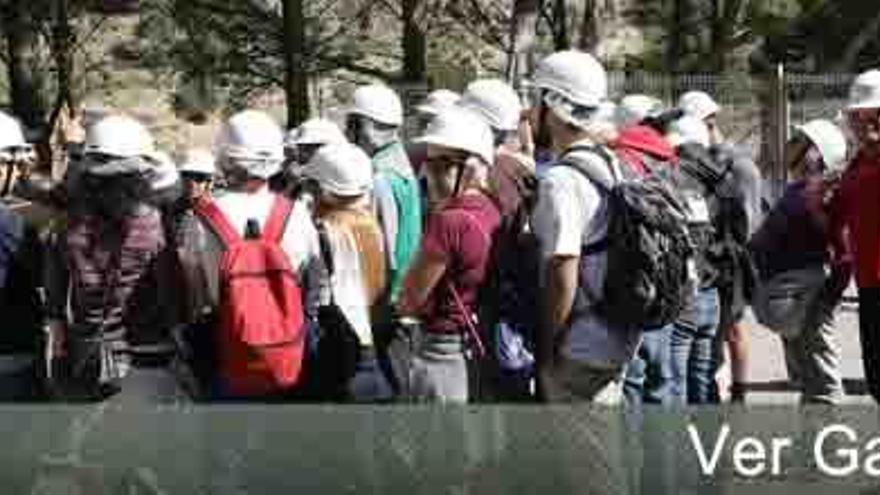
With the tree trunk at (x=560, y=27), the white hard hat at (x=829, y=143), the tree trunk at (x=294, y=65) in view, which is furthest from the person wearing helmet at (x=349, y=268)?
the tree trunk at (x=560, y=27)

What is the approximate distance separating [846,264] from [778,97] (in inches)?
498

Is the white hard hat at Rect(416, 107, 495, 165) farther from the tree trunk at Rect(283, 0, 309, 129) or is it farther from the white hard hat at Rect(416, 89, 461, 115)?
the tree trunk at Rect(283, 0, 309, 129)

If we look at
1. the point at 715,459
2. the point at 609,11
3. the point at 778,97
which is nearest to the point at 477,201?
the point at 715,459

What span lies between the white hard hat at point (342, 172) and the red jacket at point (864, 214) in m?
1.81

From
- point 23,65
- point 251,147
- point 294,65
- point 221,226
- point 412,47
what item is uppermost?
point 412,47

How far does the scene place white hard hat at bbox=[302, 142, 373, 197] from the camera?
6.70 metres

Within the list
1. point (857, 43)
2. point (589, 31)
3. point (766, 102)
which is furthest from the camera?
point (857, 43)

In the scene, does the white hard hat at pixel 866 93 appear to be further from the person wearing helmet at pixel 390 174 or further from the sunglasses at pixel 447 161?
the person wearing helmet at pixel 390 174

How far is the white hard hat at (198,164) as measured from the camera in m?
8.47

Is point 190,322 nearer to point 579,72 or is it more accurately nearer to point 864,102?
point 579,72

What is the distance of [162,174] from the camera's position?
7.12m

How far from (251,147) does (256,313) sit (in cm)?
57

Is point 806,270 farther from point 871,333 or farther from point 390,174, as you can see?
point 390,174

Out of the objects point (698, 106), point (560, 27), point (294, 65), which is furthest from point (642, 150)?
point (560, 27)
